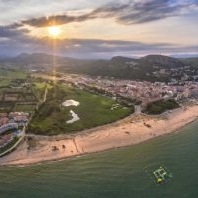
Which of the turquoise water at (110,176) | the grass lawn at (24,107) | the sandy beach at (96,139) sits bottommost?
the turquoise water at (110,176)

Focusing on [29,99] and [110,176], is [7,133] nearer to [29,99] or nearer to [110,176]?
[110,176]

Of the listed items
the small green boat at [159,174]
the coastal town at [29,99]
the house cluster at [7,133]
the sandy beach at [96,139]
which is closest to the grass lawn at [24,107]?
the coastal town at [29,99]

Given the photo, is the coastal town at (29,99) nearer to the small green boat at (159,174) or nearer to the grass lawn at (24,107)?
the grass lawn at (24,107)

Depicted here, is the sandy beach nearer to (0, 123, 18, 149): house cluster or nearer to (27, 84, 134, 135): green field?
(0, 123, 18, 149): house cluster

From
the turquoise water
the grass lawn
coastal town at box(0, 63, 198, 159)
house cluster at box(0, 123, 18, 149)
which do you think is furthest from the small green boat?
the grass lawn

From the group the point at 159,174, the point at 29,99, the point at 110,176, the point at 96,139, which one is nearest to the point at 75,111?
the point at 29,99
